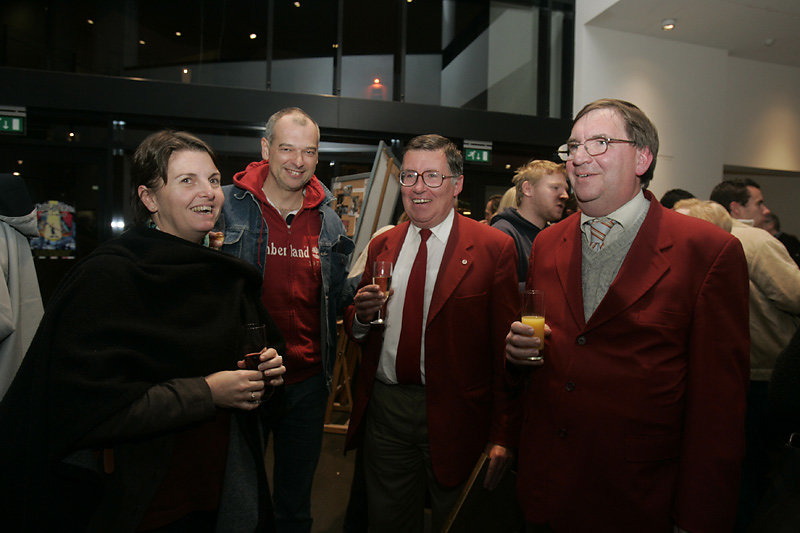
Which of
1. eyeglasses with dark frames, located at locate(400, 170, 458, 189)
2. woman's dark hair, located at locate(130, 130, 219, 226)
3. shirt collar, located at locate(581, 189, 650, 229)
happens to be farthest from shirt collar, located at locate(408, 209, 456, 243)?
woman's dark hair, located at locate(130, 130, 219, 226)

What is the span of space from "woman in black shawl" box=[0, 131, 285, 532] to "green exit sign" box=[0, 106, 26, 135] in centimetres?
520

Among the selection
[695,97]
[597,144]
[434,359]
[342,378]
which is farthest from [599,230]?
[695,97]

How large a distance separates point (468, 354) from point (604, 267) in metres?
0.58

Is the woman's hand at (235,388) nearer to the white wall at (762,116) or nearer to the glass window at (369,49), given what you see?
the glass window at (369,49)

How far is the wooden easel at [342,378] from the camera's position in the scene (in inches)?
162

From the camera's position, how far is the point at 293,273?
1981 mm

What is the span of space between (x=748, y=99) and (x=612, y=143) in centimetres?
749

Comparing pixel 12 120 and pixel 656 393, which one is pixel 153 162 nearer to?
pixel 656 393

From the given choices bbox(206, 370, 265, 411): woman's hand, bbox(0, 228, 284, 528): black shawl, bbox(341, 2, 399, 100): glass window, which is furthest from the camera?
bbox(341, 2, 399, 100): glass window

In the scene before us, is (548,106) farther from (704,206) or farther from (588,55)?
(704,206)

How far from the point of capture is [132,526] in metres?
1.19

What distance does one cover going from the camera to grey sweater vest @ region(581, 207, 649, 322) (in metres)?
1.39

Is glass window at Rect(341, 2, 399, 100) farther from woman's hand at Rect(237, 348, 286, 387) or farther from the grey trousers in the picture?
woman's hand at Rect(237, 348, 286, 387)

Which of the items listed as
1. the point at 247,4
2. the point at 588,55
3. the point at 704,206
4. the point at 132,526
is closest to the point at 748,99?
the point at 588,55
